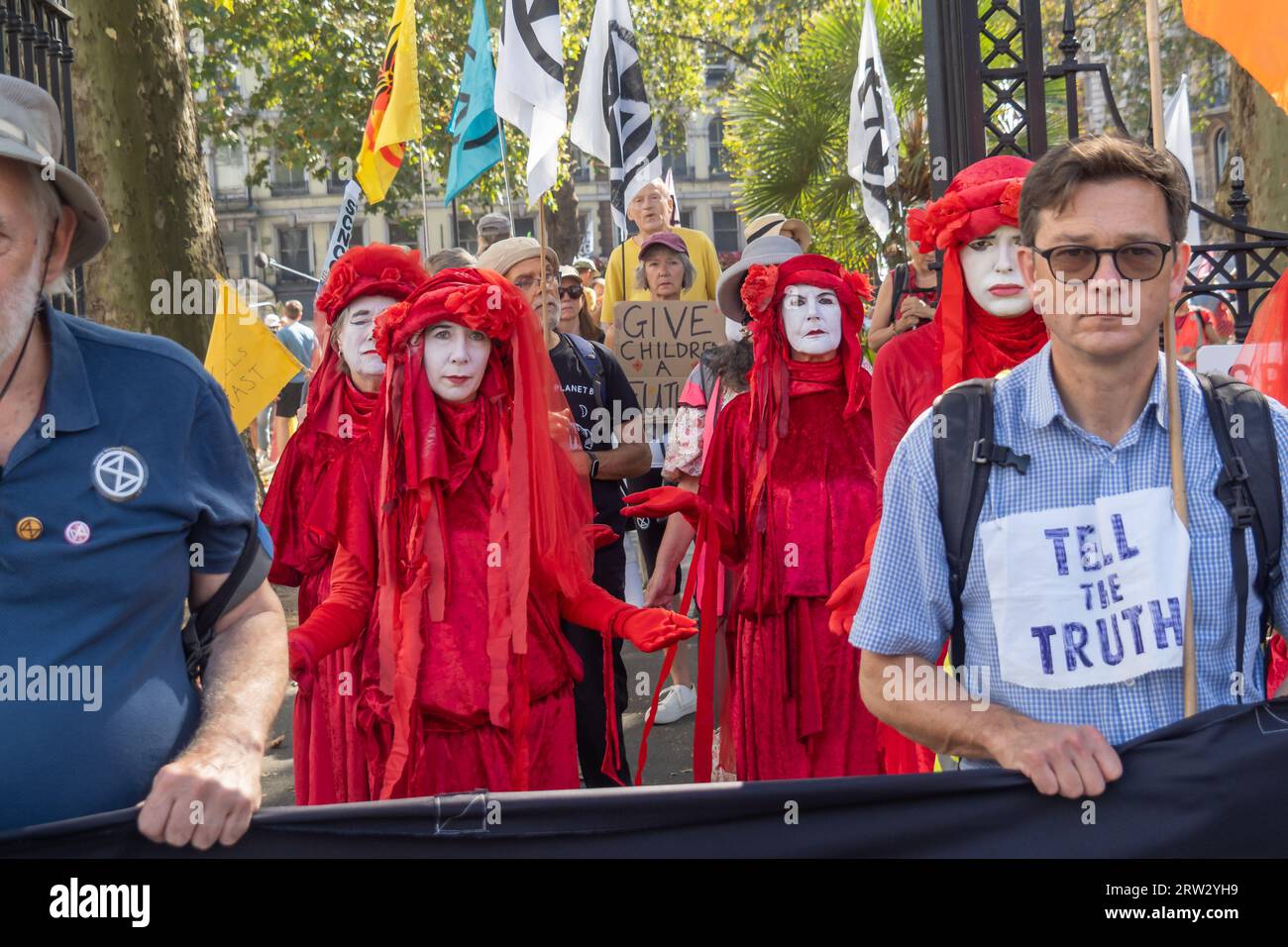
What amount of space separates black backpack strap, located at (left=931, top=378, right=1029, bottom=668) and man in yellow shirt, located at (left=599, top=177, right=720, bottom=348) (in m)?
6.27

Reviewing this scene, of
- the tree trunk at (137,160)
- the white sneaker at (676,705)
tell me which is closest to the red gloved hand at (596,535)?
the white sneaker at (676,705)

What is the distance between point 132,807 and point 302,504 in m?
3.05

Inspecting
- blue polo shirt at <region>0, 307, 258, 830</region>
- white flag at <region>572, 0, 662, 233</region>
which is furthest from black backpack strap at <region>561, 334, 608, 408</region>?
blue polo shirt at <region>0, 307, 258, 830</region>

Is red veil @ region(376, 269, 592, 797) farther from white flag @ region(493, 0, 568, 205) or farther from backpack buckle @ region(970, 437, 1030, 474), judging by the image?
white flag @ region(493, 0, 568, 205)

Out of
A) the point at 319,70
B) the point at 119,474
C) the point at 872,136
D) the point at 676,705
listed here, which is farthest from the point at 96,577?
the point at 319,70

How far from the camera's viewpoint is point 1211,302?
18219mm

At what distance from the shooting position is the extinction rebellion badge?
2316mm

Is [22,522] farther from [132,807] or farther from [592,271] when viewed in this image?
[592,271]

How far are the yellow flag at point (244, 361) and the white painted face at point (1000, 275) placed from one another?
3964 mm

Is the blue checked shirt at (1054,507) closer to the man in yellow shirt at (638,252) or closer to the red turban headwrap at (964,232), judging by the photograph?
the red turban headwrap at (964,232)

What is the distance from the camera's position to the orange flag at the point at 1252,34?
357cm

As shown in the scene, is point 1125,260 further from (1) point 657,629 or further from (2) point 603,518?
(2) point 603,518

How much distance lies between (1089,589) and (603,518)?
3956 mm

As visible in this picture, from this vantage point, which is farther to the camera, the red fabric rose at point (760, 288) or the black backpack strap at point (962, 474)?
the red fabric rose at point (760, 288)
